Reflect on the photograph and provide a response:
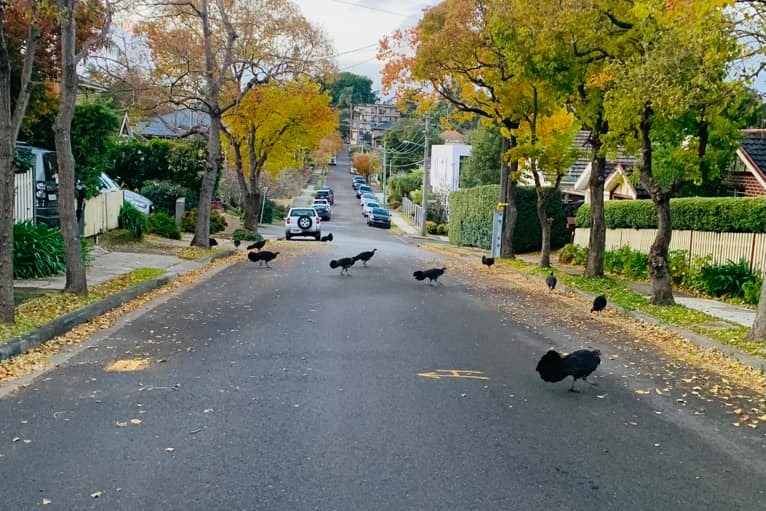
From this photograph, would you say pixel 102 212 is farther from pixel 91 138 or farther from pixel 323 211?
pixel 323 211

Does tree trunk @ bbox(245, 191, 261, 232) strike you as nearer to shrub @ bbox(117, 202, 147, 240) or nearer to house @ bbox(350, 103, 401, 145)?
shrub @ bbox(117, 202, 147, 240)

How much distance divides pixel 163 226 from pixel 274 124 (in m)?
9.14

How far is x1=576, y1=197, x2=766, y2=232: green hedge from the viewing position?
16938mm

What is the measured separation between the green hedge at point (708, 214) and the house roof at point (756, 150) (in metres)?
3.04

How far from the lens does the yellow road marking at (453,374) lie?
8336 mm

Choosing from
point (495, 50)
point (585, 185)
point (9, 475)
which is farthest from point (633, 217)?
point (9, 475)

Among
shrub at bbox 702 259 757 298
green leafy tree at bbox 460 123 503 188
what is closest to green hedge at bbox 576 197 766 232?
shrub at bbox 702 259 757 298

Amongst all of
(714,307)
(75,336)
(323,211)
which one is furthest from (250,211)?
(75,336)

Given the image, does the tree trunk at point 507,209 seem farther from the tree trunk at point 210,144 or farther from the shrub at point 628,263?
the tree trunk at point 210,144

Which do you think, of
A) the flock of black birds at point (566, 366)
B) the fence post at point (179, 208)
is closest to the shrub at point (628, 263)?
the flock of black birds at point (566, 366)

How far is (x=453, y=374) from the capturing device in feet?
27.8

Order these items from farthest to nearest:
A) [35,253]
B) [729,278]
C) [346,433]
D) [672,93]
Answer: [729,278]
[35,253]
[672,93]
[346,433]

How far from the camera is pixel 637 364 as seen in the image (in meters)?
9.66

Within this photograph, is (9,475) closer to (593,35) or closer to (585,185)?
(593,35)
